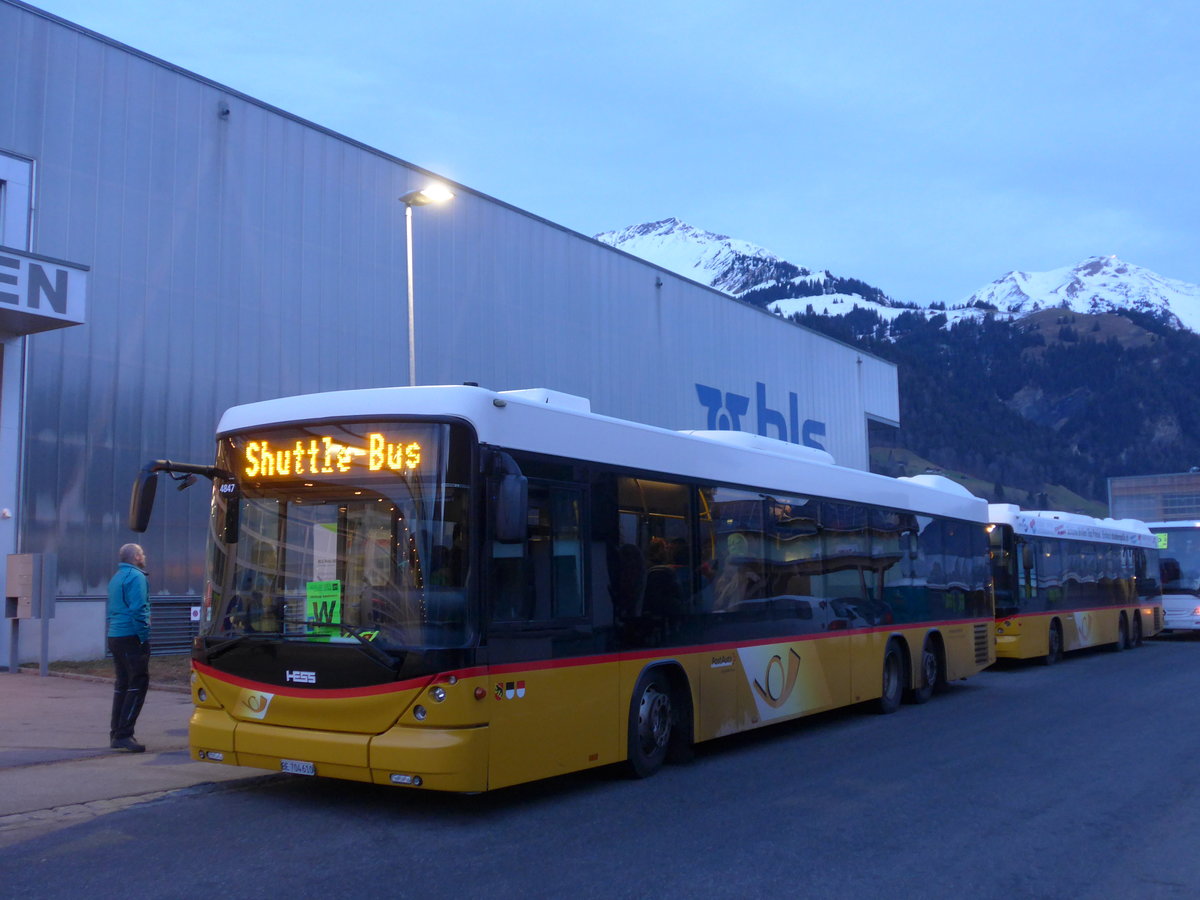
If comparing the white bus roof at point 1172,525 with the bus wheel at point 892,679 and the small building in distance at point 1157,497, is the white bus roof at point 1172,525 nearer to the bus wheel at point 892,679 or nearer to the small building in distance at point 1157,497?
the bus wheel at point 892,679

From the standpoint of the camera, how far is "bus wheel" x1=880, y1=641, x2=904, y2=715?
13336 millimetres

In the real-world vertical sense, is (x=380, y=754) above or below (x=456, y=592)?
below

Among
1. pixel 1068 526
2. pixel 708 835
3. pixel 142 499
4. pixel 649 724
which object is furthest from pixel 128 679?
pixel 1068 526

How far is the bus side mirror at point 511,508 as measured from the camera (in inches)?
277

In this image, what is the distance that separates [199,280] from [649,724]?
14.5 metres

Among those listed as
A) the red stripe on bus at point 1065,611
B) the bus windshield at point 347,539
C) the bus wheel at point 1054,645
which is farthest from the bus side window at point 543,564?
the bus wheel at point 1054,645

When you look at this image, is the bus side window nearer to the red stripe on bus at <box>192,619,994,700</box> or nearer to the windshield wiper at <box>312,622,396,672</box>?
the red stripe on bus at <box>192,619,994,700</box>

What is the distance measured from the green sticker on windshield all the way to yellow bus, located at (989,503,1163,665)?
14857mm

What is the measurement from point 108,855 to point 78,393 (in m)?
13.4

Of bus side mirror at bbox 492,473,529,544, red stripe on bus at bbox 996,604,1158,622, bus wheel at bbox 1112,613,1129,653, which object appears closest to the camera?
bus side mirror at bbox 492,473,529,544

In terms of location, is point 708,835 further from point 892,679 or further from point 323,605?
point 892,679

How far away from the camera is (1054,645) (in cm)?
2152

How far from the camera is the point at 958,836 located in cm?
706

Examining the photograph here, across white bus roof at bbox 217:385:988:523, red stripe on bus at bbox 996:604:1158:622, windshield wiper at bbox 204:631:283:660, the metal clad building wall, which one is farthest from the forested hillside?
windshield wiper at bbox 204:631:283:660
